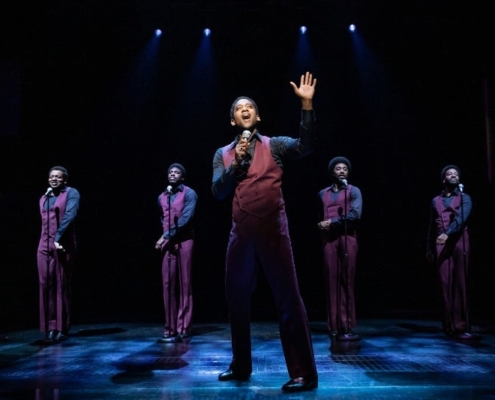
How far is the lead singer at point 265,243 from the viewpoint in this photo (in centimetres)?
332

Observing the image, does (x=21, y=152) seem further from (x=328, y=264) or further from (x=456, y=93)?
(x=456, y=93)

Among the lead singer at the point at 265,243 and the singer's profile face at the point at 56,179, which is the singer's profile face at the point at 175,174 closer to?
the singer's profile face at the point at 56,179

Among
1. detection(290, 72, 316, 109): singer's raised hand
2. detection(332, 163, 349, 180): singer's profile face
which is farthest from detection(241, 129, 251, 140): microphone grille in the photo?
detection(332, 163, 349, 180): singer's profile face

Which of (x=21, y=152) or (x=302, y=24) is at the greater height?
(x=302, y=24)

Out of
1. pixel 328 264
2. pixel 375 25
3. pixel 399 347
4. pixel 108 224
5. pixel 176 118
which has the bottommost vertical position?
pixel 399 347

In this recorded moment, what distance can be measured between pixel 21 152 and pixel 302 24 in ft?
17.5

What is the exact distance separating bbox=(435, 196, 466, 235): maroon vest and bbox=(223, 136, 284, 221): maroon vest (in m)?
3.77

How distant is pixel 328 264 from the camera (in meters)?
6.34

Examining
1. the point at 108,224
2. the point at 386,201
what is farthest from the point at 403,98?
the point at 108,224

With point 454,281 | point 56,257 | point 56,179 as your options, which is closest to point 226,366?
point 56,257

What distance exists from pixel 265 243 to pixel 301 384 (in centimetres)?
96

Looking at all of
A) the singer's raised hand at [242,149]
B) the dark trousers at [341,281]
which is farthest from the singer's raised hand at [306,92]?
the dark trousers at [341,281]

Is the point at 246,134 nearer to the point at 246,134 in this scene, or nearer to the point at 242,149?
the point at 246,134

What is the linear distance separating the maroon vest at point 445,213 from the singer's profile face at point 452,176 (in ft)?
0.67
